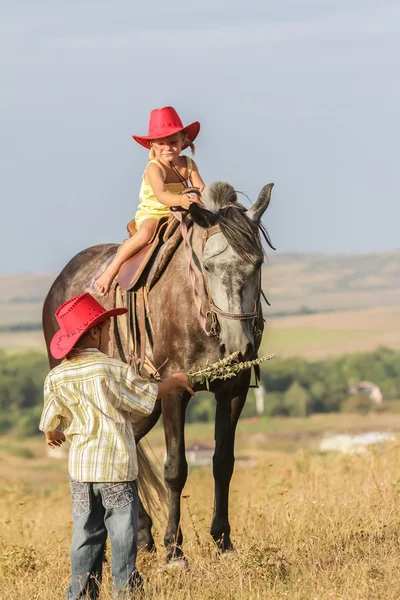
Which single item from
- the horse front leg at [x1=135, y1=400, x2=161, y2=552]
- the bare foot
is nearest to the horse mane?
the bare foot

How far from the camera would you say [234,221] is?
6.87 meters

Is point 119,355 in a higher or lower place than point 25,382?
higher

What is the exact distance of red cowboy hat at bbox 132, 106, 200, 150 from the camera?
25.6 feet

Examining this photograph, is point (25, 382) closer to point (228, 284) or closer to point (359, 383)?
point (359, 383)

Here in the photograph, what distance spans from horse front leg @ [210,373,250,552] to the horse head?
517mm

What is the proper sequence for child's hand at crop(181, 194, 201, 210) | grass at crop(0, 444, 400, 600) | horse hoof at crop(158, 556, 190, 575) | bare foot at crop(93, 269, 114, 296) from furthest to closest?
bare foot at crop(93, 269, 114, 296) < child's hand at crop(181, 194, 201, 210) < horse hoof at crop(158, 556, 190, 575) < grass at crop(0, 444, 400, 600)

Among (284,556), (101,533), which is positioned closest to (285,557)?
(284,556)

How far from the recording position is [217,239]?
6875 millimetres

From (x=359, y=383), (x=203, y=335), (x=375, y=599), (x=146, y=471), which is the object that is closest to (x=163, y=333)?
(x=203, y=335)

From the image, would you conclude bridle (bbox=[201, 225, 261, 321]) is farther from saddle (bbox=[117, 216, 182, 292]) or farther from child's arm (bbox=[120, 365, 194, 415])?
child's arm (bbox=[120, 365, 194, 415])

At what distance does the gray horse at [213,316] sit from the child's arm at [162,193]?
165 millimetres

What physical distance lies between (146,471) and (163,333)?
4.82ft

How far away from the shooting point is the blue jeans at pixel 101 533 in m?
5.27

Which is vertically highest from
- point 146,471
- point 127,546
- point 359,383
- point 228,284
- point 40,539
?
point 228,284
